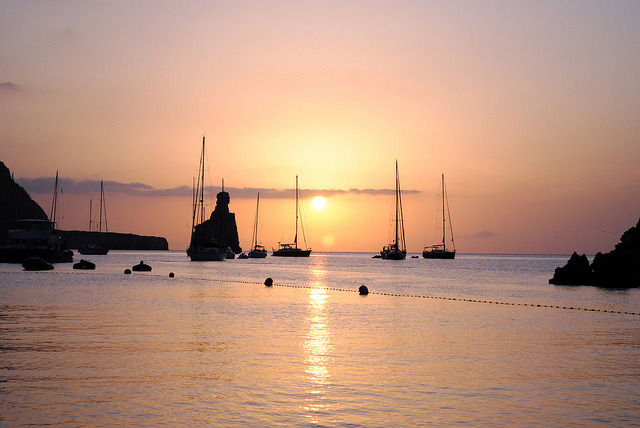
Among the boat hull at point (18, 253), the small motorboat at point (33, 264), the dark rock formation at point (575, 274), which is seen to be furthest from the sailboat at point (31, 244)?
the dark rock formation at point (575, 274)

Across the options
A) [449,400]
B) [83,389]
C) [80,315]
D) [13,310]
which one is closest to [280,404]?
[449,400]

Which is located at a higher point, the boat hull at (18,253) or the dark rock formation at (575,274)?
the boat hull at (18,253)

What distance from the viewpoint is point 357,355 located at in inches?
866

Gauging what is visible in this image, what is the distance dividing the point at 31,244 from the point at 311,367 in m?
112

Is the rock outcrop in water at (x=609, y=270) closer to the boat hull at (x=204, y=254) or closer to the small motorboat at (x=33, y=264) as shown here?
the small motorboat at (x=33, y=264)

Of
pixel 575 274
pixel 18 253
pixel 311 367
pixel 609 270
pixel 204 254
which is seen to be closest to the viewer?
pixel 311 367

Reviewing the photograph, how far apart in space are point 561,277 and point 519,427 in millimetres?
68722

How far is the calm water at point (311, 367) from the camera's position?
Answer: 13.9 m

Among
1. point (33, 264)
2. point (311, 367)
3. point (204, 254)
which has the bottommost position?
point (311, 367)

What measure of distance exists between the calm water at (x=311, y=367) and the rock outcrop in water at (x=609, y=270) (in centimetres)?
3422

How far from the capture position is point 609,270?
234 feet

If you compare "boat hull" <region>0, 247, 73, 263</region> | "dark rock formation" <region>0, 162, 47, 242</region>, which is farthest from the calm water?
"dark rock formation" <region>0, 162, 47, 242</region>

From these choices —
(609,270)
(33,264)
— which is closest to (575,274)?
(609,270)

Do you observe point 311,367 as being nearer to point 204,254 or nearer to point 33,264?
point 33,264
